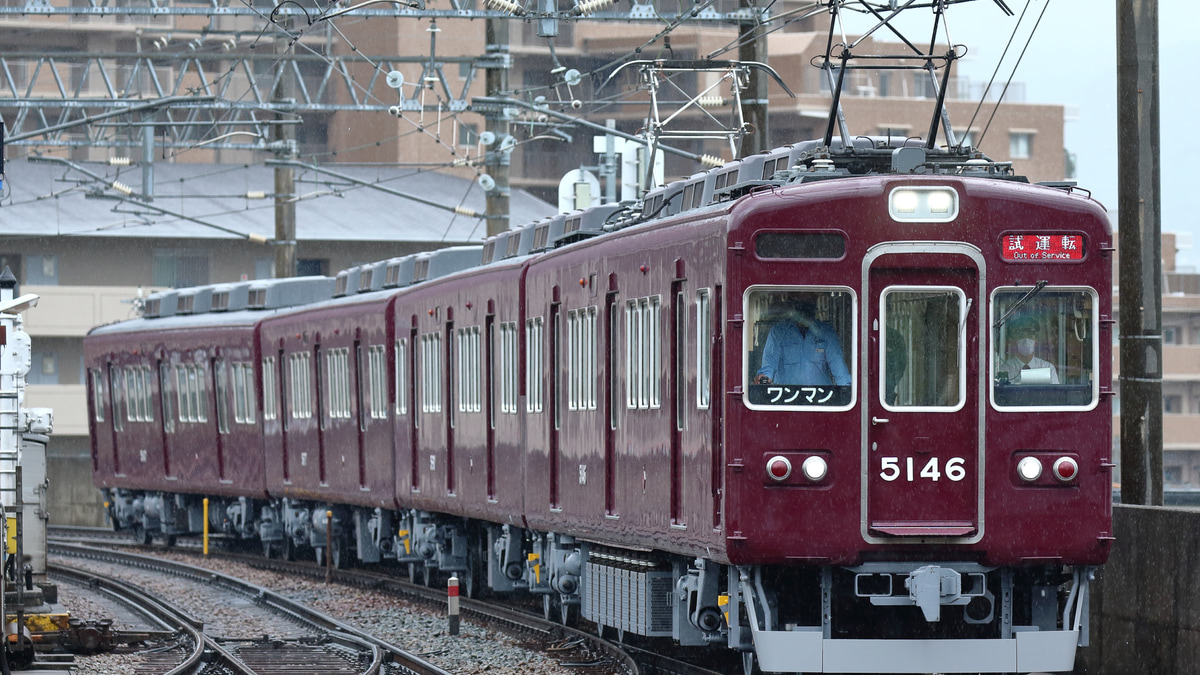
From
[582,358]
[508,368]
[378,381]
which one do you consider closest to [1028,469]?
[582,358]

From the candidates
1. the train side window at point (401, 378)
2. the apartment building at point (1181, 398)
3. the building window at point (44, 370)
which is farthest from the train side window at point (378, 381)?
the apartment building at point (1181, 398)

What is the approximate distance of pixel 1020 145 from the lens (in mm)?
71438

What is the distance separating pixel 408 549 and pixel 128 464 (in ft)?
38.2

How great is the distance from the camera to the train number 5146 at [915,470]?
10.8m

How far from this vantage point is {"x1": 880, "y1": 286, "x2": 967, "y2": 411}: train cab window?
1080 centimetres

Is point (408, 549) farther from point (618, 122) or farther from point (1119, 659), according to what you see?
point (618, 122)

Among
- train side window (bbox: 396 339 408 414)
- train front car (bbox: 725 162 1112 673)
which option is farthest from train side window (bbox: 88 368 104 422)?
train front car (bbox: 725 162 1112 673)

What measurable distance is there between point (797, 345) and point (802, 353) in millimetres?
49

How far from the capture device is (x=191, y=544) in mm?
33500

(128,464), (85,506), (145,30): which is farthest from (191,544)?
(145,30)

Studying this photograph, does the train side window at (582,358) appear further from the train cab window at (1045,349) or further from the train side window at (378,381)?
the train side window at (378,381)

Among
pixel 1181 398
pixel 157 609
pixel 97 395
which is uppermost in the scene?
pixel 97 395

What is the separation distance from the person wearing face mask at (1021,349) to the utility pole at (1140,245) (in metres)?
1.91

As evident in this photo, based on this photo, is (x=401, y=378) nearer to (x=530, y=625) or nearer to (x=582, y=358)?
(x=530, y=625)
